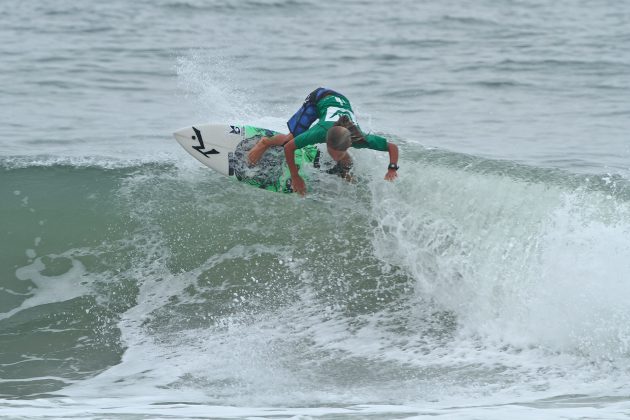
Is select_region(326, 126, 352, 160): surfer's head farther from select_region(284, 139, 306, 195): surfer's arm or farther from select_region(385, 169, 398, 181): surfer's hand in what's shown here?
select_region(385, 169, 398, 181): surfer's hand

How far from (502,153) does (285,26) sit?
10580 millimetres

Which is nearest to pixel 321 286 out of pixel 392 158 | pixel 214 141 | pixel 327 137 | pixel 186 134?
pixel 392 158

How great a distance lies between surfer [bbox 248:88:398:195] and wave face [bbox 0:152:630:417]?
882 millimetres

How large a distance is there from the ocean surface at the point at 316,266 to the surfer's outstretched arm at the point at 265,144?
2.04 ft

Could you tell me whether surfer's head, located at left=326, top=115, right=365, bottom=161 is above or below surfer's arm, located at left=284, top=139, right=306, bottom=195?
above

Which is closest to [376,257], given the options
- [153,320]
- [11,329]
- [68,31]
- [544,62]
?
[153,320]

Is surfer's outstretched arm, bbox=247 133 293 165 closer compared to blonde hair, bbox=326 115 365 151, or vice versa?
blonde hair, bbox=326 115 365 151

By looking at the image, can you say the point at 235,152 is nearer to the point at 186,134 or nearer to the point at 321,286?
the point at 186,134

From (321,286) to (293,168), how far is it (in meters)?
1.15

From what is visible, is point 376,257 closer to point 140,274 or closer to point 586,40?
point 140,274

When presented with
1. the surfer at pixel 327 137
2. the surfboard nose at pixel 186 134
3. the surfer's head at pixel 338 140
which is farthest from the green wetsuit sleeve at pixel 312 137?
the surfboard nose at pixel 186 134

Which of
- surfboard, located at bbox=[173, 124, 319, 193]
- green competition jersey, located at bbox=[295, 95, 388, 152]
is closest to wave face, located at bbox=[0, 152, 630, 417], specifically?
surfboard, located at bbox=[173, 124, 319, 193]

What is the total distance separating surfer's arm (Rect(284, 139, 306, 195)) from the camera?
7.64m

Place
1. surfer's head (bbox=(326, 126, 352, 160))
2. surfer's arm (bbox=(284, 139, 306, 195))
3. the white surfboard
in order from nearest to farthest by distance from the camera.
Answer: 1. surfer's head (bbox=(326, 126, 352, 160))
2. surfer's arm (bbox=(284, 139, 306, 195))
3. the white surfboard
